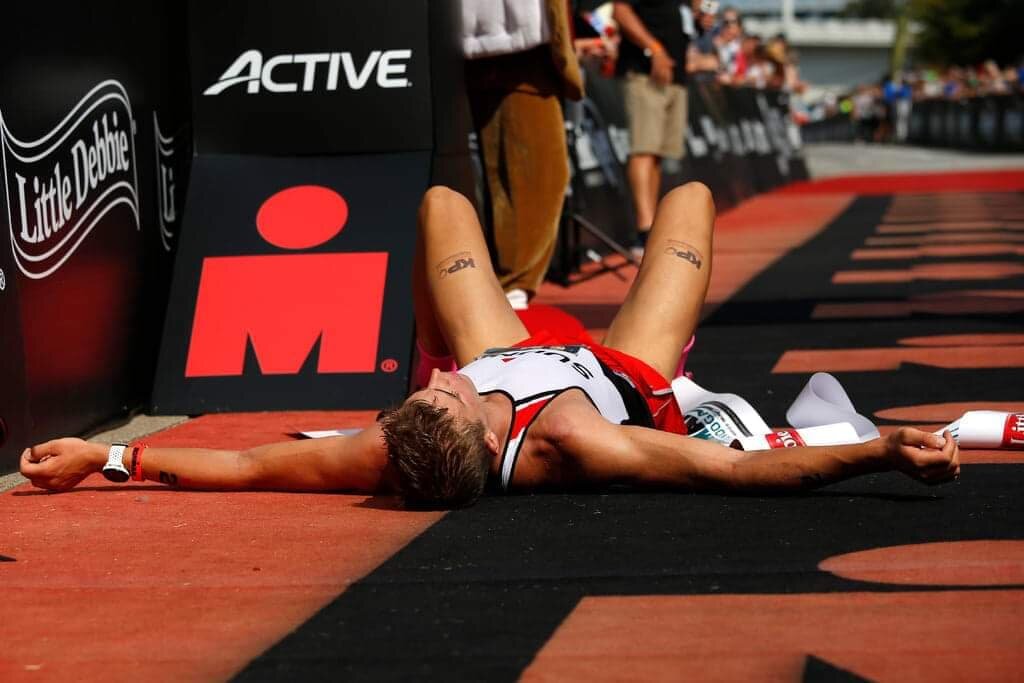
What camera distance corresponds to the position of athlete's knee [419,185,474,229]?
19.0ft

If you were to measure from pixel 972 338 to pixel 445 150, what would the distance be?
8.92ft

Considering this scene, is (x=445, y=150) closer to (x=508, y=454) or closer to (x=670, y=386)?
(x=670, y=386)

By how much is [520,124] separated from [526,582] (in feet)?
15.1

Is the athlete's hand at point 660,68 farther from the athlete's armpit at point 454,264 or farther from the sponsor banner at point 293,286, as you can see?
the athlete's armpit at point 454,264

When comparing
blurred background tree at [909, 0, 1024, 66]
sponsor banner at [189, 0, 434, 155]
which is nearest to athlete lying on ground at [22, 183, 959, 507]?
sponsor banner at [189, 0, 434, 155]

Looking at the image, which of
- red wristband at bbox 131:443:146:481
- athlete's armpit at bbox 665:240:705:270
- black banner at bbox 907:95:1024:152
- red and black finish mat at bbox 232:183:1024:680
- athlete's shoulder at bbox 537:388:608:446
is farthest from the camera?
black banner at bbox 907:95:1024:152

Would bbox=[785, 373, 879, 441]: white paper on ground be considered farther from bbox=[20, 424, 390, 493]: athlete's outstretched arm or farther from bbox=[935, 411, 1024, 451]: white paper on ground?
bbox=[20, 424, 390, 493]: athlete's outstretched arm

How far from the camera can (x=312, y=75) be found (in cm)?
716

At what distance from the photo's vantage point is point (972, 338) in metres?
8.05

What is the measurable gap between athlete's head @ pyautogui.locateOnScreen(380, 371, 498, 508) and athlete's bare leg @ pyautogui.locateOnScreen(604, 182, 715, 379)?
Result: 1032mm

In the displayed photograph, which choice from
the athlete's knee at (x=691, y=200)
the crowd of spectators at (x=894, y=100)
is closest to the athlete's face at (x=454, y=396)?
the athlete's knee at (x=691, y=200)

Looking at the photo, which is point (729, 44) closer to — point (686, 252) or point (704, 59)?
point (704, 59)

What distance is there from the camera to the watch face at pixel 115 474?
5051 millimetres

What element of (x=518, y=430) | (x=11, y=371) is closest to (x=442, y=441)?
(x=518, y=430)
